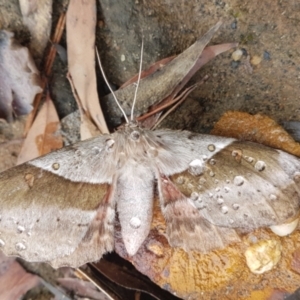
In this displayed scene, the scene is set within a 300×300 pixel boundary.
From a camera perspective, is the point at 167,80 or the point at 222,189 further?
the point at 167,80

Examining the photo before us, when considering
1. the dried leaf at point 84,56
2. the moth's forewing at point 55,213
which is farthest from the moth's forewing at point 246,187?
the dried leaf at point 84,56

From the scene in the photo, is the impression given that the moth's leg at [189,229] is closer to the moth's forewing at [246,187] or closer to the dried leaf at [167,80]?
the moth's forewing at [246,187]

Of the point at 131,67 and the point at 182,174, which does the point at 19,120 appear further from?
the point at 182,174

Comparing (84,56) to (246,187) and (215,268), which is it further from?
(215,268)

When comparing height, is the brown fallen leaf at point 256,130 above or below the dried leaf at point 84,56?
below

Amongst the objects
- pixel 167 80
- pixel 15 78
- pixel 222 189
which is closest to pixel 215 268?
pixel 222 189

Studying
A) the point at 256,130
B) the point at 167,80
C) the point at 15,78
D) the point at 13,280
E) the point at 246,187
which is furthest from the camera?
the point at 13,280
